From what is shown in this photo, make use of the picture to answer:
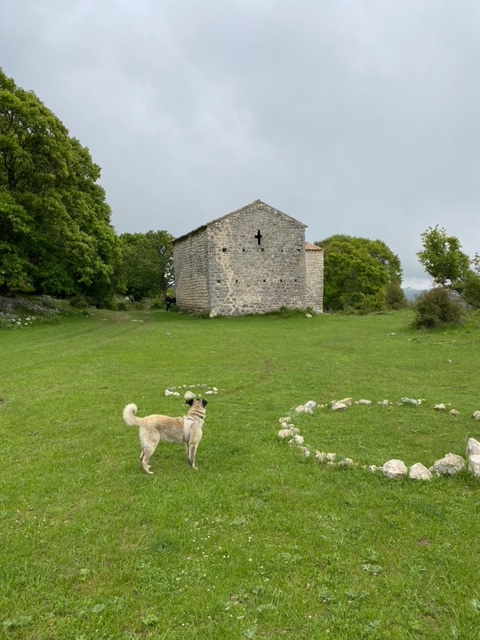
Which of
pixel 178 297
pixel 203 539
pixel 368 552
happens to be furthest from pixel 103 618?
pixel 178 297

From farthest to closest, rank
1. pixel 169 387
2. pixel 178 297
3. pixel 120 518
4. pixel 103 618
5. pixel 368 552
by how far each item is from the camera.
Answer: pixel 178 297, pixel 169 387, pixel 120 518, pixel 368 552, pixel 103 618

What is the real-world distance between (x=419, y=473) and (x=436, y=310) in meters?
18.8

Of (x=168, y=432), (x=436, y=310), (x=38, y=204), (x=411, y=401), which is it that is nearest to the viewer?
(x=168, y=432)

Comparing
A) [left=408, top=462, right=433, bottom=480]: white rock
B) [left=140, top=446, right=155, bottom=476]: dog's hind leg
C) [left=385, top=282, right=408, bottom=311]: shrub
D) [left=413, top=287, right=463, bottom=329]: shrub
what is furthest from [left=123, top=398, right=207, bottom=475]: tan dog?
[left=385, top=282, right=408, bottom=311]: shrub

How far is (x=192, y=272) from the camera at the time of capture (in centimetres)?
3538

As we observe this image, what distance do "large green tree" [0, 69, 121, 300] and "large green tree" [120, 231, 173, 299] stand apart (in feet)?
67.4

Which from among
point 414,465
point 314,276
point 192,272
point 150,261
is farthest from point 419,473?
point 150,261

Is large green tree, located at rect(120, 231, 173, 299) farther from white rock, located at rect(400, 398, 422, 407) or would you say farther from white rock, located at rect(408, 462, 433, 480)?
white rock, located at rect(408, 462, 433, 480)

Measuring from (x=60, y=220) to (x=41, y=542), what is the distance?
88.1 ft

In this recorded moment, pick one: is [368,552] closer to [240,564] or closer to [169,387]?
[240,564]

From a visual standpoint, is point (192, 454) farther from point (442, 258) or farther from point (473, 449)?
point (442, 258)

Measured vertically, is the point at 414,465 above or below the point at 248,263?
below

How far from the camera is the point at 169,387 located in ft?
38.4

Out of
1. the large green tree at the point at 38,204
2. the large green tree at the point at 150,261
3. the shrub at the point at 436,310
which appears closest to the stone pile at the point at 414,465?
the shrub at the point at 436,310
